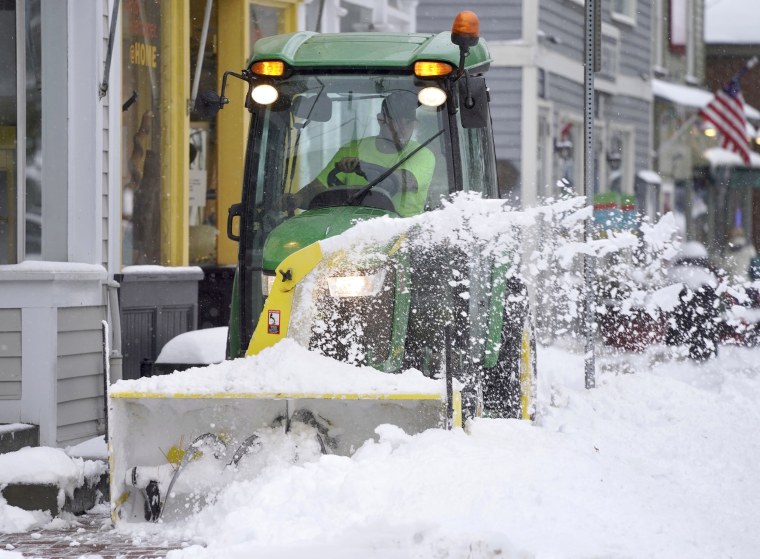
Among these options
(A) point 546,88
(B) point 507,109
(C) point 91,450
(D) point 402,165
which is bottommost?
(C) point 91,450

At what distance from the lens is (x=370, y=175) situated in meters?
7.50

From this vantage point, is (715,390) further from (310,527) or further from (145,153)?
(310,527)

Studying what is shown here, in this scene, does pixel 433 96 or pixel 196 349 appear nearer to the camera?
pixel 433 96

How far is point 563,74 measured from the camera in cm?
2470

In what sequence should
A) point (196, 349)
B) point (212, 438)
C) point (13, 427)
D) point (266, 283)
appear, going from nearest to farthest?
point (212, 438) < point (266, 283) < point (13, 427) < point (196, 349)

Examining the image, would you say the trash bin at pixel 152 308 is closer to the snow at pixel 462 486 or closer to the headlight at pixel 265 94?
the snow at pixel 462 486

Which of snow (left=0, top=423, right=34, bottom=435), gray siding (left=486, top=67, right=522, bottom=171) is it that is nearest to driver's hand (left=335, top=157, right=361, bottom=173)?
snow (left=0, top=423, right=34, bottom=435)

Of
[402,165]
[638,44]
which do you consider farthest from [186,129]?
[638,44]

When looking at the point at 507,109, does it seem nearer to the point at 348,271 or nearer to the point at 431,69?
the point at 431,69

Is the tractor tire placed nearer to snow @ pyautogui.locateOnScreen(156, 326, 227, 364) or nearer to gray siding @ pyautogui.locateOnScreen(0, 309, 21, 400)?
snow @ pyautogui.locateOnScreen(156, 326, 227, 364)

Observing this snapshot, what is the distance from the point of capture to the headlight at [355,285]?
23.0ft

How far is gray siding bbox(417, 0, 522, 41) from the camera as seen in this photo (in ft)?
74.5

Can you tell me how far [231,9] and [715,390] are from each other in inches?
228

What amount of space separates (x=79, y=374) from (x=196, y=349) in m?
0.85
